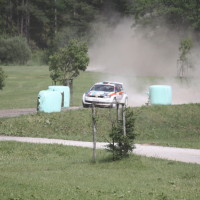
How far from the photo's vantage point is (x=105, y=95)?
32375 mm

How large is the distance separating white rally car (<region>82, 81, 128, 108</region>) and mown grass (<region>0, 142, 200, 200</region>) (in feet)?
43.7

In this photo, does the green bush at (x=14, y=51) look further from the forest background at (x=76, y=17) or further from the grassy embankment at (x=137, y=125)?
the grassy embankment at (x=137, y=125)

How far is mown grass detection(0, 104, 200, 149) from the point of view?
25125 millimetres

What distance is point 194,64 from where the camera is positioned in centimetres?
7750

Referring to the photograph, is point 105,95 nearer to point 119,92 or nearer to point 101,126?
point 119,92

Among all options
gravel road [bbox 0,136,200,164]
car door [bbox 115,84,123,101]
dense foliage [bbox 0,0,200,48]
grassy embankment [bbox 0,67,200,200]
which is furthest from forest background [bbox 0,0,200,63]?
gravel road [bbox 0,136,200,164]

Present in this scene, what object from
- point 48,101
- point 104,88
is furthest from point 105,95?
point 48,101

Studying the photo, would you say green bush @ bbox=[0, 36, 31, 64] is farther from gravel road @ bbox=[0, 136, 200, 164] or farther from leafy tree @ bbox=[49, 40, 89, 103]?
gravel road @ bbox=[0, 136, 200, 164]

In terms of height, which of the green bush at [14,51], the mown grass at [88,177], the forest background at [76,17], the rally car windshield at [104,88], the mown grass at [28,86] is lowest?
the mown grass at [28,86]

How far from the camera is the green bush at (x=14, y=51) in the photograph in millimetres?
85562

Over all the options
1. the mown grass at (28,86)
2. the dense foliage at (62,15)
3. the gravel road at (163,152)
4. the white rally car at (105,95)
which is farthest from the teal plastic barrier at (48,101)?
the dense foliage at (62,15)

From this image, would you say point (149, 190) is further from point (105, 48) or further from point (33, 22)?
point (33, 22)

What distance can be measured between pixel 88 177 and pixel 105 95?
18727mm

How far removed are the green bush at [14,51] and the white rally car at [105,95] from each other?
2102 inches
